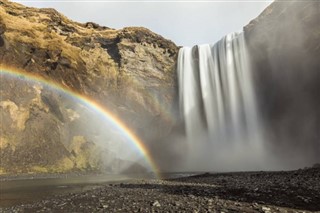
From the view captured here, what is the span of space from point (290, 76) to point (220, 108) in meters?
15.1

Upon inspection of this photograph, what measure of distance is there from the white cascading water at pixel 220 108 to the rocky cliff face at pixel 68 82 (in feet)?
20.1

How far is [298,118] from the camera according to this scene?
58.3 m

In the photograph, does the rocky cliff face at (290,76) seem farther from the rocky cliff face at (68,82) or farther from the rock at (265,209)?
the rock at (265,209)

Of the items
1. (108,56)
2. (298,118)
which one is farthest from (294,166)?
(108,56)

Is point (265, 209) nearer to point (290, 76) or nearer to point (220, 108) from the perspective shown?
point (290, 76)

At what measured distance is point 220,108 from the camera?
6750cm

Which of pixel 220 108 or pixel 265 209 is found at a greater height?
pixel 220 108

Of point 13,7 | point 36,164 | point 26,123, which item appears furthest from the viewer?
point 13,7

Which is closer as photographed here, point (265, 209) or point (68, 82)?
point (265, 209)

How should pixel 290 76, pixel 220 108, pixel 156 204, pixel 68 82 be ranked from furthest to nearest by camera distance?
A: pixel 68 82
pixel 220 108
pixel 290 76
pixel 156 204

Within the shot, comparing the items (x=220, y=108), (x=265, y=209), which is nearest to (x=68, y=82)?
(x=220, y=108)

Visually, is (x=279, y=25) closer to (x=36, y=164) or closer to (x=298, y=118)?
(x=298, y=118)

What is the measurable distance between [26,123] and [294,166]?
151ft

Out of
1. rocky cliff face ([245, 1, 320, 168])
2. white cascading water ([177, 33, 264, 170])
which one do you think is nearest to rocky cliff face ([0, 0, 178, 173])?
white cascading water ([177, 33, 264, 170])
